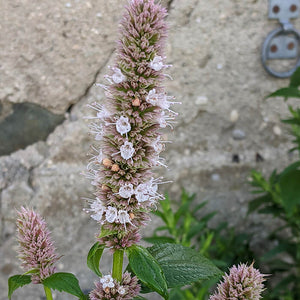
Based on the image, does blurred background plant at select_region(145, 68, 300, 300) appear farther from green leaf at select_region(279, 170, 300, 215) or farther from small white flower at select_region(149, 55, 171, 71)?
small white flower at select_region(149, 55, 171, 71)

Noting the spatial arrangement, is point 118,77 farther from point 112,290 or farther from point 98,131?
point 112,290

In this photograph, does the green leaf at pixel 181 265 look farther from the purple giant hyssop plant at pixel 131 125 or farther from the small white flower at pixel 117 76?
the small white flower at pixel 117 76

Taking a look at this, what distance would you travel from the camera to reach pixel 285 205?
1.28 m

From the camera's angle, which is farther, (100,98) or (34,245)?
(100,98)

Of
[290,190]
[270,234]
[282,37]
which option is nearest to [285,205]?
[290,190]

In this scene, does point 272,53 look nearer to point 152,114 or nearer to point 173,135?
point 173,135

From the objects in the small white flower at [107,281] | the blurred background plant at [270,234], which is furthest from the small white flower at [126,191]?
the blurred background plant at [270,234]

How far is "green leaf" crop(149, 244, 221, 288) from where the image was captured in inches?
23.8

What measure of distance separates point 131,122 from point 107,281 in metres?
0.23

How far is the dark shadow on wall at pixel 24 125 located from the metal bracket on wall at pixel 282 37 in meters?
0.83

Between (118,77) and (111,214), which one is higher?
(118,77)

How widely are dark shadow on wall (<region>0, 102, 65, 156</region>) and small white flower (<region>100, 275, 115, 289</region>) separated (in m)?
0.97

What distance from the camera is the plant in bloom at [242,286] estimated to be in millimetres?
507

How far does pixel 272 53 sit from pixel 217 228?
28.4 inches
